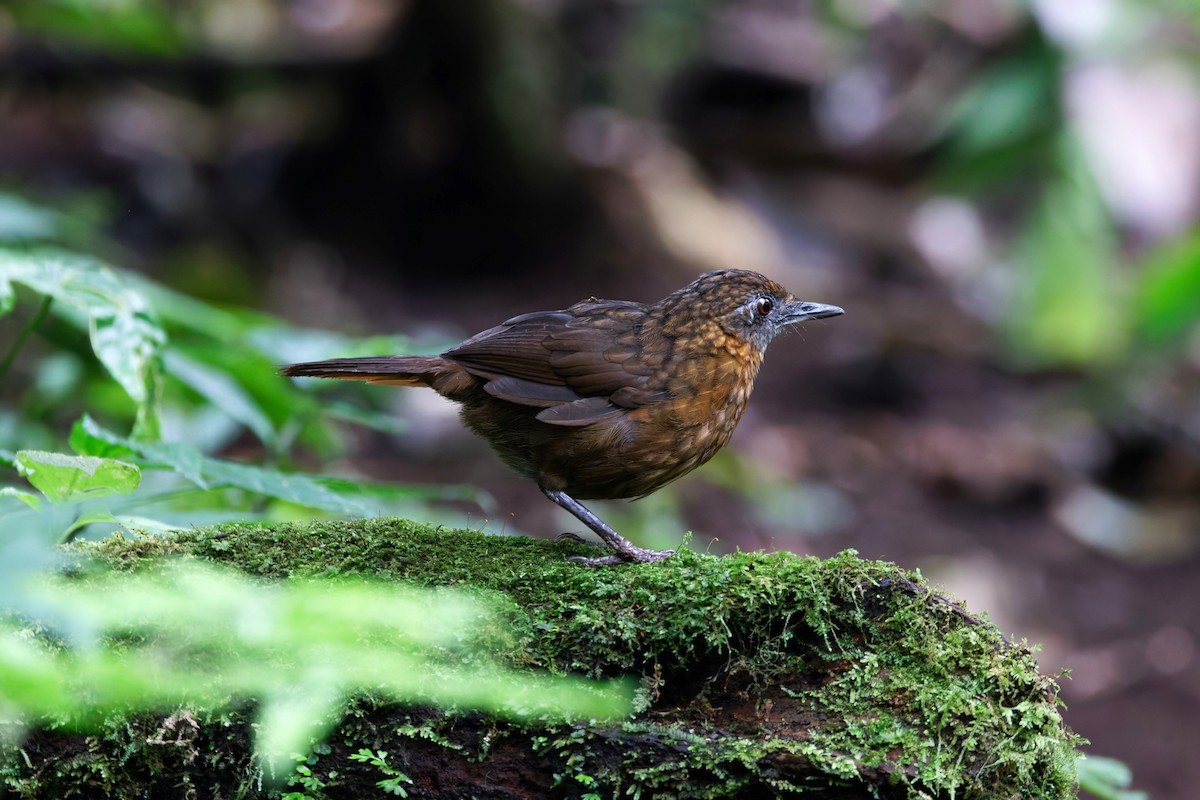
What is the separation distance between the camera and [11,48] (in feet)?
32.9

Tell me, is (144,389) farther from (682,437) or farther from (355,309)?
(355,309)

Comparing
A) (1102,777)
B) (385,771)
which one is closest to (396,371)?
(385,771)

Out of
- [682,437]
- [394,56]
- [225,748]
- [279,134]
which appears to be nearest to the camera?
[225,748]

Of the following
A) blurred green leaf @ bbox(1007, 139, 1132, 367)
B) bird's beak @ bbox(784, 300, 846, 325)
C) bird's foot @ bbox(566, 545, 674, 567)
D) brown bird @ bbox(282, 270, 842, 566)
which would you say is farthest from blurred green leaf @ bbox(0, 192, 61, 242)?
blurred green leaf @ bbox(1007, 139, 1132, 367)

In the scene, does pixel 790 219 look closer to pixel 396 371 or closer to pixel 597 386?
pixel 597 386

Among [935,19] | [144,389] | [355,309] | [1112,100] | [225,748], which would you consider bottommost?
[225,748]

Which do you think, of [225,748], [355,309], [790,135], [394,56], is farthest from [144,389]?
[790,135]

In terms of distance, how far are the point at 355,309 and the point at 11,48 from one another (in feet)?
13.1

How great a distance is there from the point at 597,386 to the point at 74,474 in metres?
1.56

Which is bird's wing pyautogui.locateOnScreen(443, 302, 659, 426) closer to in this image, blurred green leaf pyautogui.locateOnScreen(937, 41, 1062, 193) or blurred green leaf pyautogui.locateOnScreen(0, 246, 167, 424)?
blurred green leaf pyautogui.locateOnScreen(0, 246, 167, 424)

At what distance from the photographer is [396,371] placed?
11.3ft

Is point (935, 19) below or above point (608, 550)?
above

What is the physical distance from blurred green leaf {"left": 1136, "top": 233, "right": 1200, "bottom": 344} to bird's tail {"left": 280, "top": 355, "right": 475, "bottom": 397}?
637 cm

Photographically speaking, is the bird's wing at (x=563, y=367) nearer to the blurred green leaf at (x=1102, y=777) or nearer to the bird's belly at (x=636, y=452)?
the bird's belly at (x=636, y=452)
